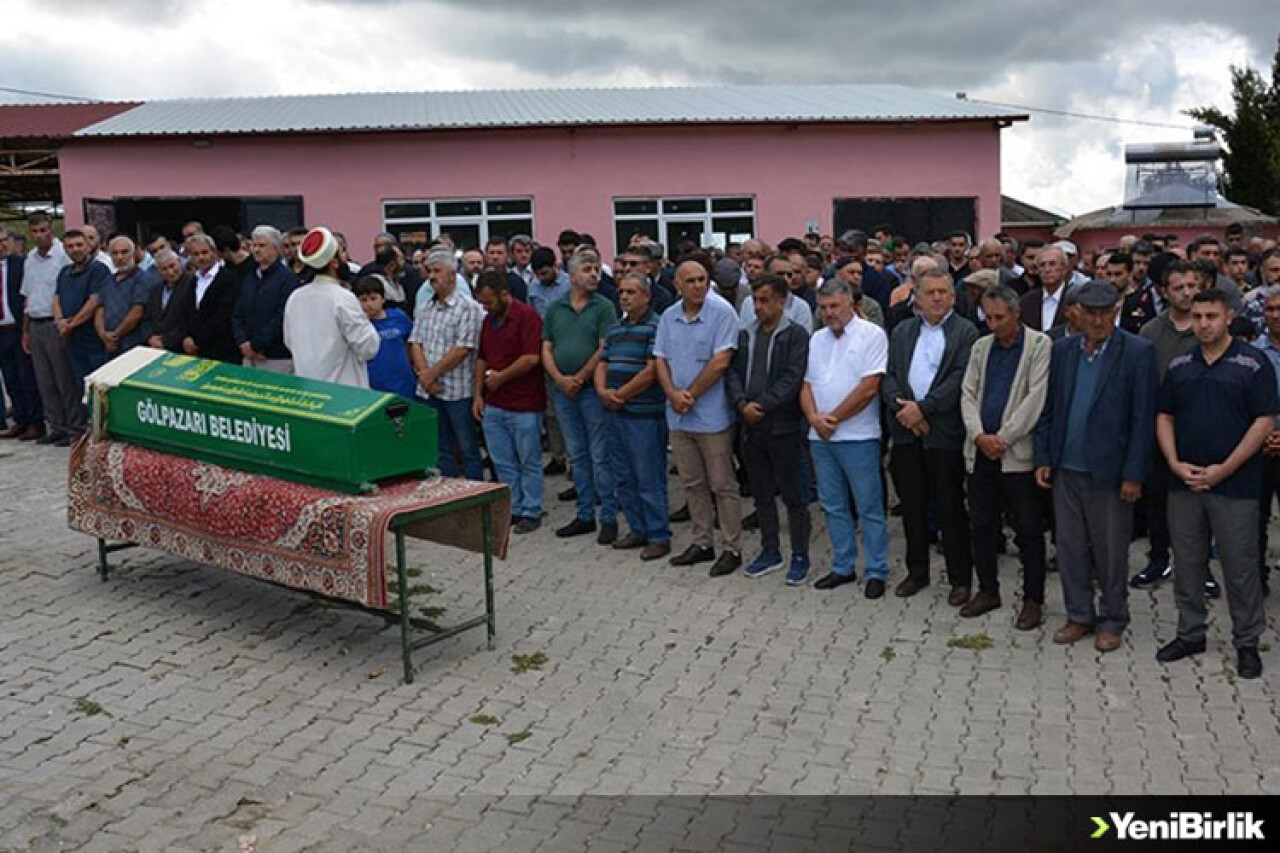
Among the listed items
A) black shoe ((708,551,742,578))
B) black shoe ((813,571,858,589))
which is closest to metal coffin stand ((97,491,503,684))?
black shoe ((708,551,742,578))

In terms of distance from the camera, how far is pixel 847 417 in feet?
23.8

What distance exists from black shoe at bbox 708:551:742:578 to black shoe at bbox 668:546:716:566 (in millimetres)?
219

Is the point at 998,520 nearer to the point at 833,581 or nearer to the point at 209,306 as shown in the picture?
Answer: the point at 833,581

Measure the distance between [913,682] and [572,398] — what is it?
3451 millimetres

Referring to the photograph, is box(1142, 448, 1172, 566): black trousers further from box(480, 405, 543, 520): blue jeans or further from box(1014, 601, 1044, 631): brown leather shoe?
box(480, 405, 543, 520): blue jeans

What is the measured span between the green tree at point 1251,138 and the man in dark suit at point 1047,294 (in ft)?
97.5

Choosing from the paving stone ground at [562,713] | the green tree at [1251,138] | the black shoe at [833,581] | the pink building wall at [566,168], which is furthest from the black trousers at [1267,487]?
the green tree at [1251,138]

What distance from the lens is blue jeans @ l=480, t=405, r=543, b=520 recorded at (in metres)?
8.71

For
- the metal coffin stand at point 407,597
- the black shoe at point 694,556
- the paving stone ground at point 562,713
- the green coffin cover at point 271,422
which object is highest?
the green coffin cover at point 271,422

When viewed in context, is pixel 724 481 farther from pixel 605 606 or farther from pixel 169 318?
pixel 169 318

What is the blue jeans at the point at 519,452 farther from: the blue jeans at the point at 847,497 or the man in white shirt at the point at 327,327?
the blue jeans at the point at 847,497

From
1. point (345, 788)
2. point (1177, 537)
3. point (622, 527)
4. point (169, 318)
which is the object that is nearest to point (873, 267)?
point (622, 527)

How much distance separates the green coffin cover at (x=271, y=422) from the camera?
243 inches

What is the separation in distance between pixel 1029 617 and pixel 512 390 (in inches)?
151
